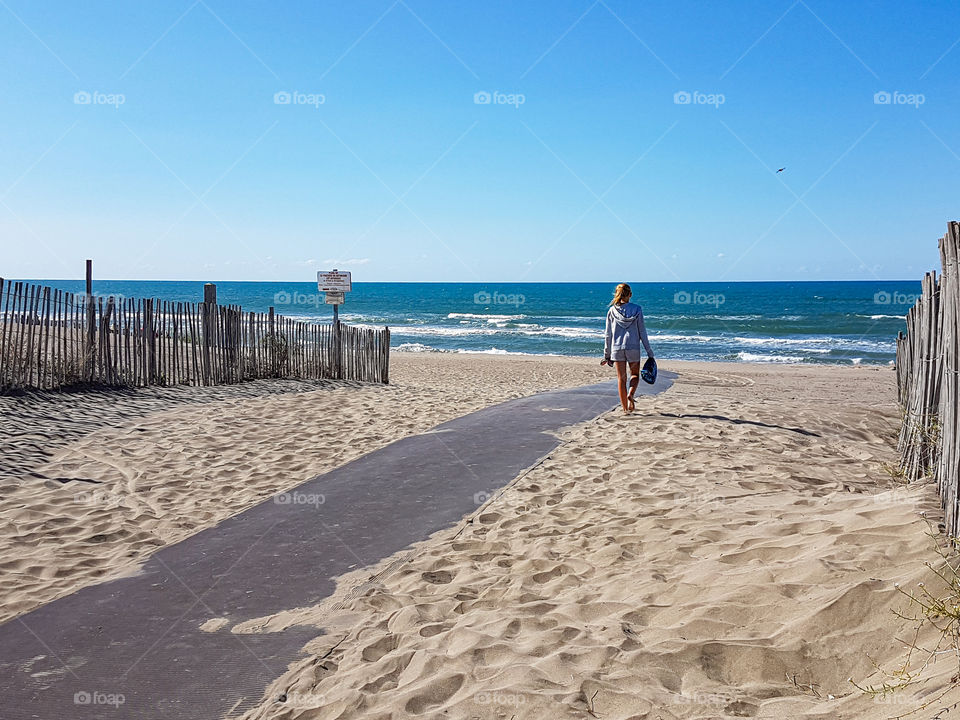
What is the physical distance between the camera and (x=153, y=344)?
1128 centimetres

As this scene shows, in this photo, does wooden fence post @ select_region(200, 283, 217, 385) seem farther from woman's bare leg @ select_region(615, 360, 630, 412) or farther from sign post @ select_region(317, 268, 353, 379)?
woman's bare leg @ select_region(615, 360, 630, 412)

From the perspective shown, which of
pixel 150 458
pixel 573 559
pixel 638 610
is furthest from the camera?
pixel 150 458

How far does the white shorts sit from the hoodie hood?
0.36 m

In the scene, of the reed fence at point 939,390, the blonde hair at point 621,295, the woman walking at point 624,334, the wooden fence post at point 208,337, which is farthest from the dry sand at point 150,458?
the reed fence at point 939,390

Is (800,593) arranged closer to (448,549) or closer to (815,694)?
(815,694)

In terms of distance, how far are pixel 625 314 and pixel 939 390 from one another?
15.4 feet

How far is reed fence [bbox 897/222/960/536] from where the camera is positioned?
12.3ft

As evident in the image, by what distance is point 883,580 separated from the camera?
11.0ft

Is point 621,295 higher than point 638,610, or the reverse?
point 621,295

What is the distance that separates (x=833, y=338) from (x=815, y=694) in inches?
1625

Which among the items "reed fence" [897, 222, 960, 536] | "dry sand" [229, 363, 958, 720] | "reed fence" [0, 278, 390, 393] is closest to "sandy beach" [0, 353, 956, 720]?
"dry sand" [229, 363, 958, 720]

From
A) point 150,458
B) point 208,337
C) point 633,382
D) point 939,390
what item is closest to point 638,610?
point 939,390

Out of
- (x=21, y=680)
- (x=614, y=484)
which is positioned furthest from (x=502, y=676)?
(x=614, y=484)

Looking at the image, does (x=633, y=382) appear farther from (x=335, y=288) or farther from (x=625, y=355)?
(x=335, y=288)
